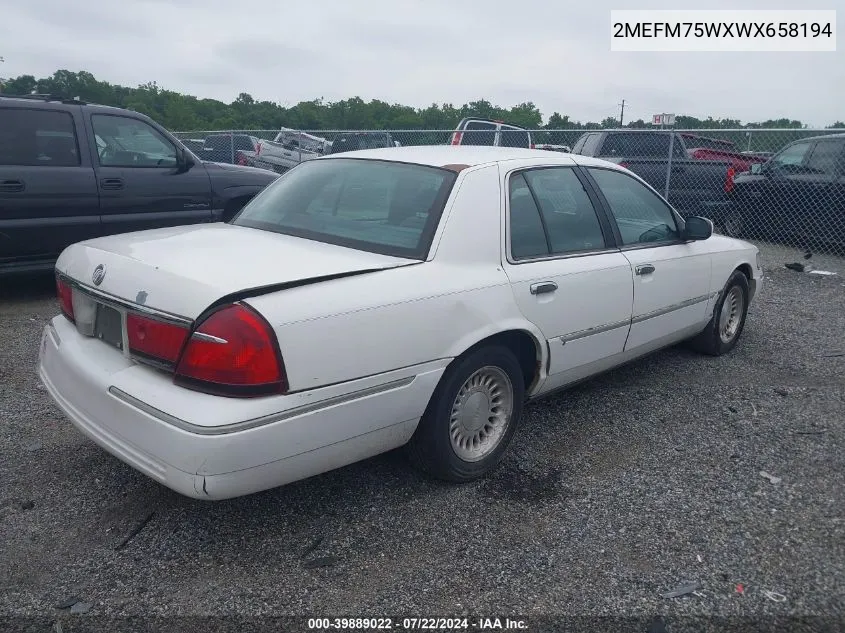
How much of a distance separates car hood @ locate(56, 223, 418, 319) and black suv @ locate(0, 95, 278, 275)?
3460 millimetres

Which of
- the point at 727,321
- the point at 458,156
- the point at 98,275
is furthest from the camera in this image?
the point at 727,321

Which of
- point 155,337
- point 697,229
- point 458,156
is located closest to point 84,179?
point 458,156

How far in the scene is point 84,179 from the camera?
659cm

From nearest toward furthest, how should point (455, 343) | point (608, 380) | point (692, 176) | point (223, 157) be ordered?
1. point (455, 343)
2. point (608, 380)
3. point (692, 176)
4. point (223, 157)

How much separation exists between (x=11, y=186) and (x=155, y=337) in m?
4.47

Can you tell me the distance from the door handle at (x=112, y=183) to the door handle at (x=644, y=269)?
16.2 feet

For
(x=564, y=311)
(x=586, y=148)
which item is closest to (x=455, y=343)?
(x=564, y=311)

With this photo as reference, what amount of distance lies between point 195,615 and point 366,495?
98 centimetres

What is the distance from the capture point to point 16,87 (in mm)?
31859

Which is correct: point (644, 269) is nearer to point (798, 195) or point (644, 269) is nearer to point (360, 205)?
point (360, 205)

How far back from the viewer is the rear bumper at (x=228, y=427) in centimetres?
247

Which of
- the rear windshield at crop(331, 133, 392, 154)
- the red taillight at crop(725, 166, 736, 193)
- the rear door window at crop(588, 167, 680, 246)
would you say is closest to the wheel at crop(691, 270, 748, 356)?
the rear door window at crop(588, 167, 680, 246)

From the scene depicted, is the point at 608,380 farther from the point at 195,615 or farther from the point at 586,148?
the point at 586,148

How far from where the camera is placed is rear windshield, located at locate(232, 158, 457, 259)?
10.6 feet
